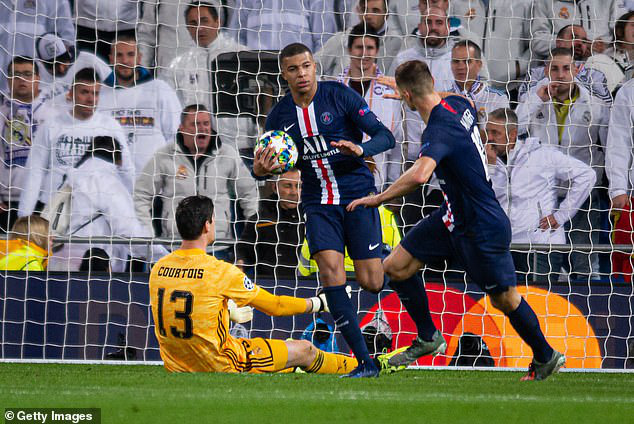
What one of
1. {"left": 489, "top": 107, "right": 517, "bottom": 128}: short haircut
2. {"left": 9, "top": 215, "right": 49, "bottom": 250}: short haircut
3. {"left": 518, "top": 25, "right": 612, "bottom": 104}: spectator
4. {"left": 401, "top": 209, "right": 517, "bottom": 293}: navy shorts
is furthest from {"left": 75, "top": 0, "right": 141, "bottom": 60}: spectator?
{"left": 401, "top": 209, "right": 517, "bottom": 293}: navy shorts

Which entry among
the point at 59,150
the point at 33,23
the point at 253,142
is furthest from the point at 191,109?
the point at 33,23

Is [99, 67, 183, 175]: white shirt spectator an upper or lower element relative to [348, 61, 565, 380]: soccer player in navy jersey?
upper

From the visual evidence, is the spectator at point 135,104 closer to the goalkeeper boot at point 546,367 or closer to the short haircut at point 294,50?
the short haircut at point 294,50

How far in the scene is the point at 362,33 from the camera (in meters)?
9.37

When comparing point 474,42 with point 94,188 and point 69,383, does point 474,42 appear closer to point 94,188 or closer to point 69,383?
point 94,188

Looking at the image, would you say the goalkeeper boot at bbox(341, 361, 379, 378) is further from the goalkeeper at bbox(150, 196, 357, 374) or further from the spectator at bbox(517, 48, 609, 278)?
the spectator at bbox(517, 48, 609, 278)

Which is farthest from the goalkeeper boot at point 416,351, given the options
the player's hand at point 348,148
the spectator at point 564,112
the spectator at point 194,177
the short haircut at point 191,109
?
the short haircut at point 191,109

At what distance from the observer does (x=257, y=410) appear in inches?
157

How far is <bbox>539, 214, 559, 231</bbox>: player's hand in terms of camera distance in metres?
8.80

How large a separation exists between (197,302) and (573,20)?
6330 mm

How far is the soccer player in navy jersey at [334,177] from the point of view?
5.90 meters

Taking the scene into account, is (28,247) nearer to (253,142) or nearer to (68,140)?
(68,140)

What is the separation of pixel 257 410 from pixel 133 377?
2.08 m

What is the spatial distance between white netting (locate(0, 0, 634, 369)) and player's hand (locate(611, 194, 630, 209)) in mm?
28
